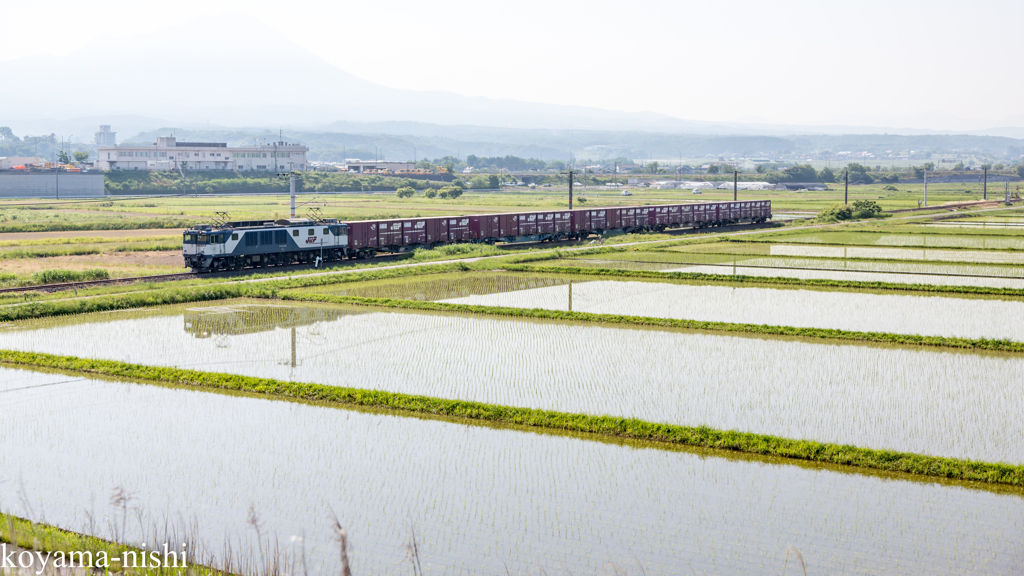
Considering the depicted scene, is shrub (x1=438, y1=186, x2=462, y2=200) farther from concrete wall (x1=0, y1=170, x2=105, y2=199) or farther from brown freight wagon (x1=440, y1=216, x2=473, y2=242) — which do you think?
brown freight wagon (x1=440, y1=216, x2=473, y2=242)

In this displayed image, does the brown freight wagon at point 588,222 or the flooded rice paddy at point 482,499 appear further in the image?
the brown freight wagon at point 588,222

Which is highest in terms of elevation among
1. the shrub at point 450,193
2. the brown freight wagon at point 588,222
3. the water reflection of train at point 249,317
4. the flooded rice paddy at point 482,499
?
the shrub at point 450,193

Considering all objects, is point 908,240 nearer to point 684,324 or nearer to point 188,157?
point 684,324

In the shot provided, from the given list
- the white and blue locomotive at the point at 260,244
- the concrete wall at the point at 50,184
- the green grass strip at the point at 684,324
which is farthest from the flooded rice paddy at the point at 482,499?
the concrete wall at the point at 50,184

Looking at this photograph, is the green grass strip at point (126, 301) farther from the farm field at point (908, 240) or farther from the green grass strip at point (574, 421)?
the farm field at point (908, 240)

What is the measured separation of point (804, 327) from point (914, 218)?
217 feet

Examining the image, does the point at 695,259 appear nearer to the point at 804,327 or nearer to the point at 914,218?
the point at 804,327

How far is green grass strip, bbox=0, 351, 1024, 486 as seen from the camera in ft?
50.4

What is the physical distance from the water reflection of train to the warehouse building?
135 meters

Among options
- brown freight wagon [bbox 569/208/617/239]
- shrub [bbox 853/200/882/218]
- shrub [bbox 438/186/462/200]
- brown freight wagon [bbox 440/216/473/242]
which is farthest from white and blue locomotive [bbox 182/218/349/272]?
shrub [bbox 438/186/462/200]

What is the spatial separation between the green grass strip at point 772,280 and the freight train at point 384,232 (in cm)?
952

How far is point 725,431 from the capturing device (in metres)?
17.2

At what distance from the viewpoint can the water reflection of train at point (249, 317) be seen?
1144 inches

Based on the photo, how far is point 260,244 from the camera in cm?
4591
